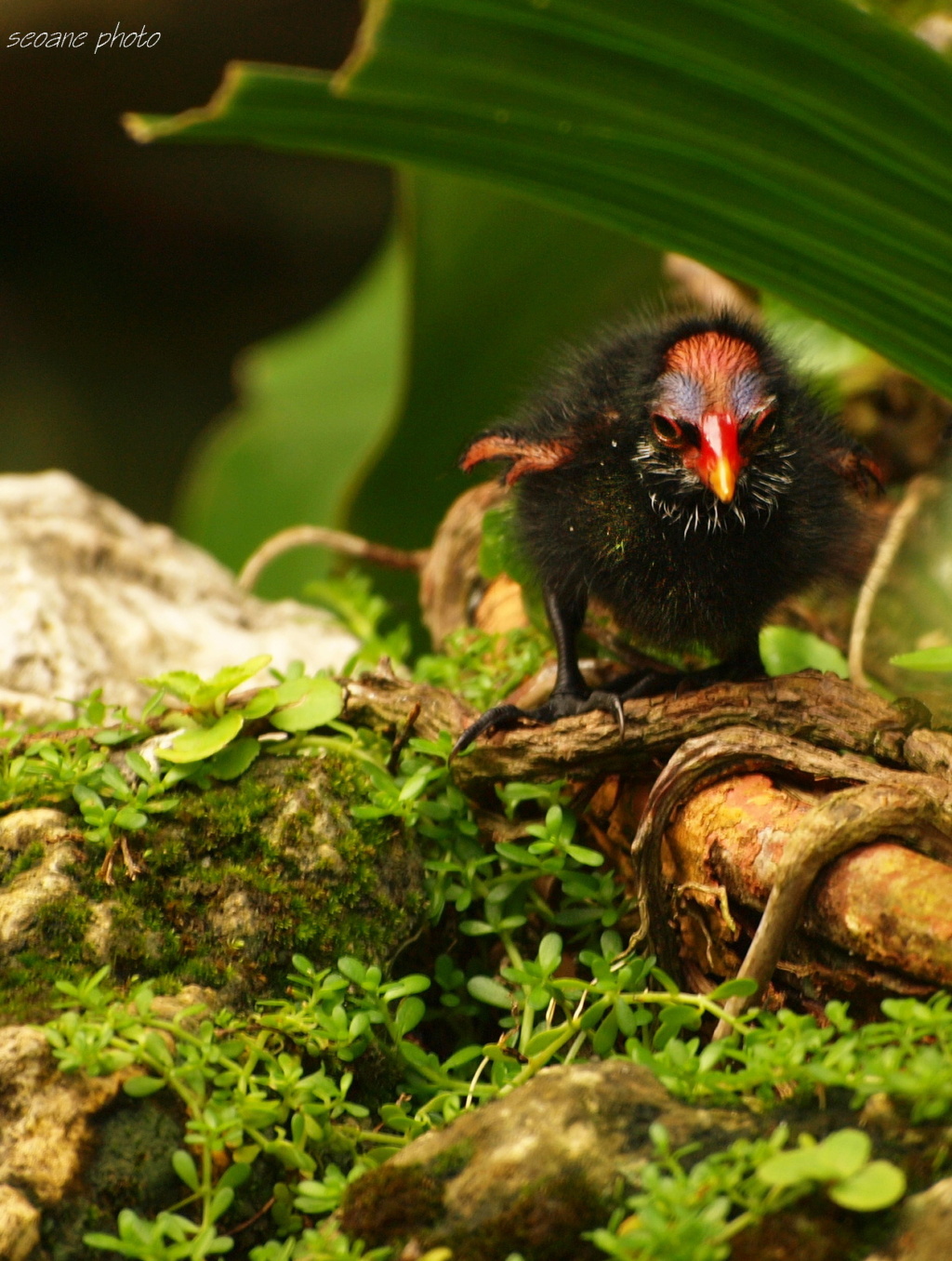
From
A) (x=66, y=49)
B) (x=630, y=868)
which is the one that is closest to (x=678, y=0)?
(x=630, y=868)

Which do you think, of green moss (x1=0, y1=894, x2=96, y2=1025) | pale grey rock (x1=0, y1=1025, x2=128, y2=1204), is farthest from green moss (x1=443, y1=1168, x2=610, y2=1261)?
green moss (x1=0, y1=894, x2=96, y2=1025)

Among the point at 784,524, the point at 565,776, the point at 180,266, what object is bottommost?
the point at 565,776

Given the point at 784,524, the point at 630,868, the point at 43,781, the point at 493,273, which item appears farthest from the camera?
the point at 493,273

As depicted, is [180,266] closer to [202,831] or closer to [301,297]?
[301,297]

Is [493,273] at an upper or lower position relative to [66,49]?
lower

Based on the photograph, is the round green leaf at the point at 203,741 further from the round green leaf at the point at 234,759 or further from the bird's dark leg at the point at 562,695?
the bird's dark leg at the point at 562,695

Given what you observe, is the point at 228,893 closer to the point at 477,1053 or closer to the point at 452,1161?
the point at 477,1053

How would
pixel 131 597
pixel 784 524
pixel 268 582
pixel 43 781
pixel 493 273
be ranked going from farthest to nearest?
pixel 268 582, pixel 493 273, pixel 131 597, pixel 784 524, pixel 43 781
